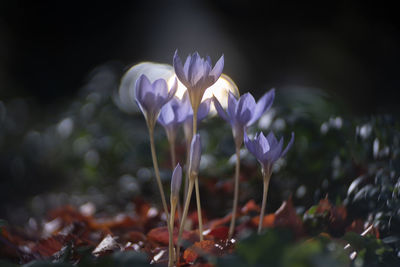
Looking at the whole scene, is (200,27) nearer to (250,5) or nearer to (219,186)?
(250,5)

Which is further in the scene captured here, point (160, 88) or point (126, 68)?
point (126, 68)

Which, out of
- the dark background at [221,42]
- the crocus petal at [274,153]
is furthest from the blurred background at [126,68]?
the crocus petal at [274,153]

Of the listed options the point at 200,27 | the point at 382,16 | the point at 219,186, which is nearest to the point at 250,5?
the point at 200,27

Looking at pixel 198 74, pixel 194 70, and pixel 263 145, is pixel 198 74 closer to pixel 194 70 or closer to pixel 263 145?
pixel 194 70

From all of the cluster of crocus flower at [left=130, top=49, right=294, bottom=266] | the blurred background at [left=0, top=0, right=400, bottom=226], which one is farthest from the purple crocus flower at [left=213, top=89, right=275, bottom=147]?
the blurred background at [left=0, top=0, right=400, bottom=226]

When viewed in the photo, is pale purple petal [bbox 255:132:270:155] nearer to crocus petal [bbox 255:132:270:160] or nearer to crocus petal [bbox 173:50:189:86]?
crocus petal [bbox 255:132:270:160]

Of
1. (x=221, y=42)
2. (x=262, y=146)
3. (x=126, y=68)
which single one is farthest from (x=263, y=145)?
(x=221, y=42)
